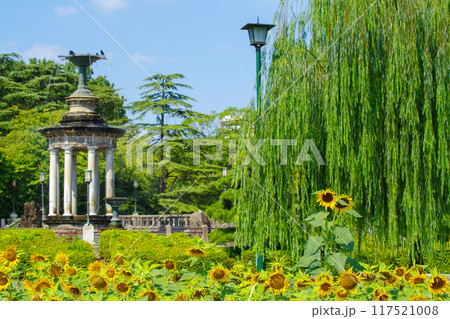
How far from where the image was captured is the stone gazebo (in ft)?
114

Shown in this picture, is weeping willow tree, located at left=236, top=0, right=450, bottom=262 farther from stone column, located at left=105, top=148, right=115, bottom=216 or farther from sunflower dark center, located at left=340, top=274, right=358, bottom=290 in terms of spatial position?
stone column, located at left=105, top=148, right=115, bottom=216

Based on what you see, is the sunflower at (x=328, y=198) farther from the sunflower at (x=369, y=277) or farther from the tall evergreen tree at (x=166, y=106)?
the tall evergreen tree at (x=166, y=106)

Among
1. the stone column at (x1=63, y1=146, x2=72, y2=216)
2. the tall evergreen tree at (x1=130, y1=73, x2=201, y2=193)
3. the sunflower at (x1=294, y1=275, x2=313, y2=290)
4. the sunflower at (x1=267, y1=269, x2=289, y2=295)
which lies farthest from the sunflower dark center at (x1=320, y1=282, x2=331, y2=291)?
the stone column at (x1=63, y1=146, x2=72, y2=216)

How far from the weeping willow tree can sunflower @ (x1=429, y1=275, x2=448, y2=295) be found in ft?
19.4

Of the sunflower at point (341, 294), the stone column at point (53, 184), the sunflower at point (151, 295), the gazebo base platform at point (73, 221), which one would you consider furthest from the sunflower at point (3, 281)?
the stone column at point (53, 184)

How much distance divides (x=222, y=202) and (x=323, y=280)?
14751mm

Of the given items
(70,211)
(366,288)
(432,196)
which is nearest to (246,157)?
(432,196)

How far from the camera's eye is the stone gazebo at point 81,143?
1372 inches

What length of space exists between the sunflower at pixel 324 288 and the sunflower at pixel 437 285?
0.79m

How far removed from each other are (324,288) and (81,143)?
32.6 metres

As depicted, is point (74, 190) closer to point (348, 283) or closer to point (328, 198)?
point (328, 198)

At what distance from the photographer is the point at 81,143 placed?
116ft

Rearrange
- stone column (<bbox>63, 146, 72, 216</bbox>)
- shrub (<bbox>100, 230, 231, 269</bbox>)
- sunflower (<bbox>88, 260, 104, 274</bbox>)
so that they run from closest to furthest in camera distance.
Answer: sunflower (<bbox>88, 260, 104, 274</bbox>) → shrub (<bbox>100, 230, 231, 269</bbox>) → stone column (<bbox>63, 146, 72, 216</bbox>)

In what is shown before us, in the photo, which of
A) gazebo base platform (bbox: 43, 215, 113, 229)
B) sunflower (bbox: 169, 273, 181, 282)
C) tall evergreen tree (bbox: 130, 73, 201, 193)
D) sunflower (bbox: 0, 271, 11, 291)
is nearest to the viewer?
sunflower (bbox: 0, 271, 11, 291)
